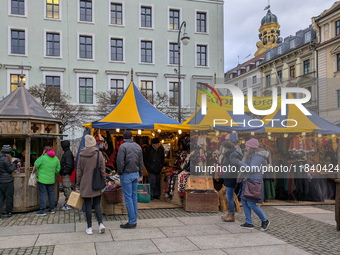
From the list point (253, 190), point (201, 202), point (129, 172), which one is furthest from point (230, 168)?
point (129, 172)

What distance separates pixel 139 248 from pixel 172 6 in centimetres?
2941

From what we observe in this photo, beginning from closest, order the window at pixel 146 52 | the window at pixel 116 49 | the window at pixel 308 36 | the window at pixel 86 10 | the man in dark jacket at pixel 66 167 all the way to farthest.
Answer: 1. the man in dark jacket at pixel 66 167
2. the window at pixel 86 10
3. the window at pixel 116 49
4. the window at pixel 146 52
5. the window at pixel 308 36

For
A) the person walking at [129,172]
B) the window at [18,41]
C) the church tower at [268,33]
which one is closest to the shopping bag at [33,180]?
the person walking at [129,172]

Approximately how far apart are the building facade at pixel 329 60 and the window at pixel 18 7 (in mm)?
28122

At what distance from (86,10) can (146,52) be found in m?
6.57

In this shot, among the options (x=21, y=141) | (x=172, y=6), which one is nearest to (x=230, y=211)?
(x=21, y=141)

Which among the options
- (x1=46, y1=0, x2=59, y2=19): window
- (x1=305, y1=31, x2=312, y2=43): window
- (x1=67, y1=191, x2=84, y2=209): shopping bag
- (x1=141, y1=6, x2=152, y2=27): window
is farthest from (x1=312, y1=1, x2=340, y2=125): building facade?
(x1=67, y1=191, x2=84, y2=209): shopping bag

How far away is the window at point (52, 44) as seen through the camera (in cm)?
2816

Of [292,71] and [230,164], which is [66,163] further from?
[292,71]

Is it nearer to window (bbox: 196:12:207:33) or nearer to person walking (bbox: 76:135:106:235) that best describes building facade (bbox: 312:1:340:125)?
window (bbox: 196:12:207:33)

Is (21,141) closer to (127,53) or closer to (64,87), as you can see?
(64,87)

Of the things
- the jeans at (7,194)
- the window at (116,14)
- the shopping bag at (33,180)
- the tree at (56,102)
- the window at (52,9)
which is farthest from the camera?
the window at (116,14)

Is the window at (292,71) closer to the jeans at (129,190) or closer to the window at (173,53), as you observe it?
the window at (173,53)

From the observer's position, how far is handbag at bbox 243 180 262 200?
6.18 metres
